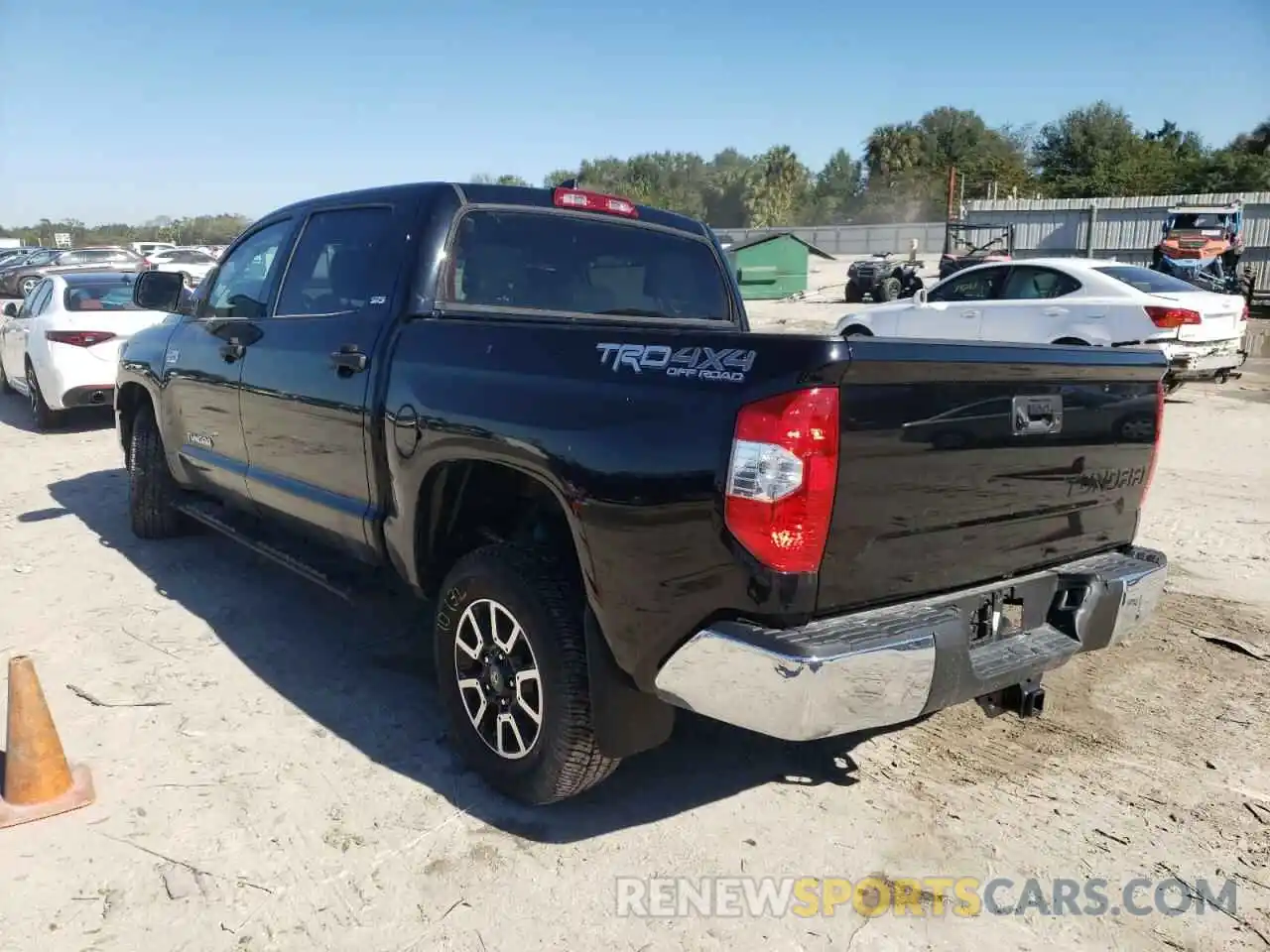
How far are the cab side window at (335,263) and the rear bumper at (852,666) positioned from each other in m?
2.16

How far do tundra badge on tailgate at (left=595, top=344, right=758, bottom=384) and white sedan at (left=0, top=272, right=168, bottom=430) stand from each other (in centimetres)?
833

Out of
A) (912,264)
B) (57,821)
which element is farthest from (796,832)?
(912,264)

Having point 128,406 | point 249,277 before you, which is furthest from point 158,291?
point 128,406

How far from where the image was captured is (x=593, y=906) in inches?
109

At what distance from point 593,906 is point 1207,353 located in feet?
34.3

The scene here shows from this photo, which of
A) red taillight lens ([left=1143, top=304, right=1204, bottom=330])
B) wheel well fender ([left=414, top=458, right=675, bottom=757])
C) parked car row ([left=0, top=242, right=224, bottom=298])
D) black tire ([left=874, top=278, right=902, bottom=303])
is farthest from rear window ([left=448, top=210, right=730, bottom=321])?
black tire ([left=874, top=278, right=902, bottom=303])

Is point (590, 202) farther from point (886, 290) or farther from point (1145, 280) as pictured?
point (886, 290)

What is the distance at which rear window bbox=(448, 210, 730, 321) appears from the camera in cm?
387

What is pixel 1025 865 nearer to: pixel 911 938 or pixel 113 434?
pixel 911 938

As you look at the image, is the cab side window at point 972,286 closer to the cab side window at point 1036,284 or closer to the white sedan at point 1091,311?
the white sedan at point 1091,311

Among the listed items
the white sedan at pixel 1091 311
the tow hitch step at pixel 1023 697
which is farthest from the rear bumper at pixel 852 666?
the white sedan at pixel 1091 311

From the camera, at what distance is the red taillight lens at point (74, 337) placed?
9742mm

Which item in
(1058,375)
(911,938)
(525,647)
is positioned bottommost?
(911,938)

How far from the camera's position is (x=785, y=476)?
2387 mm
